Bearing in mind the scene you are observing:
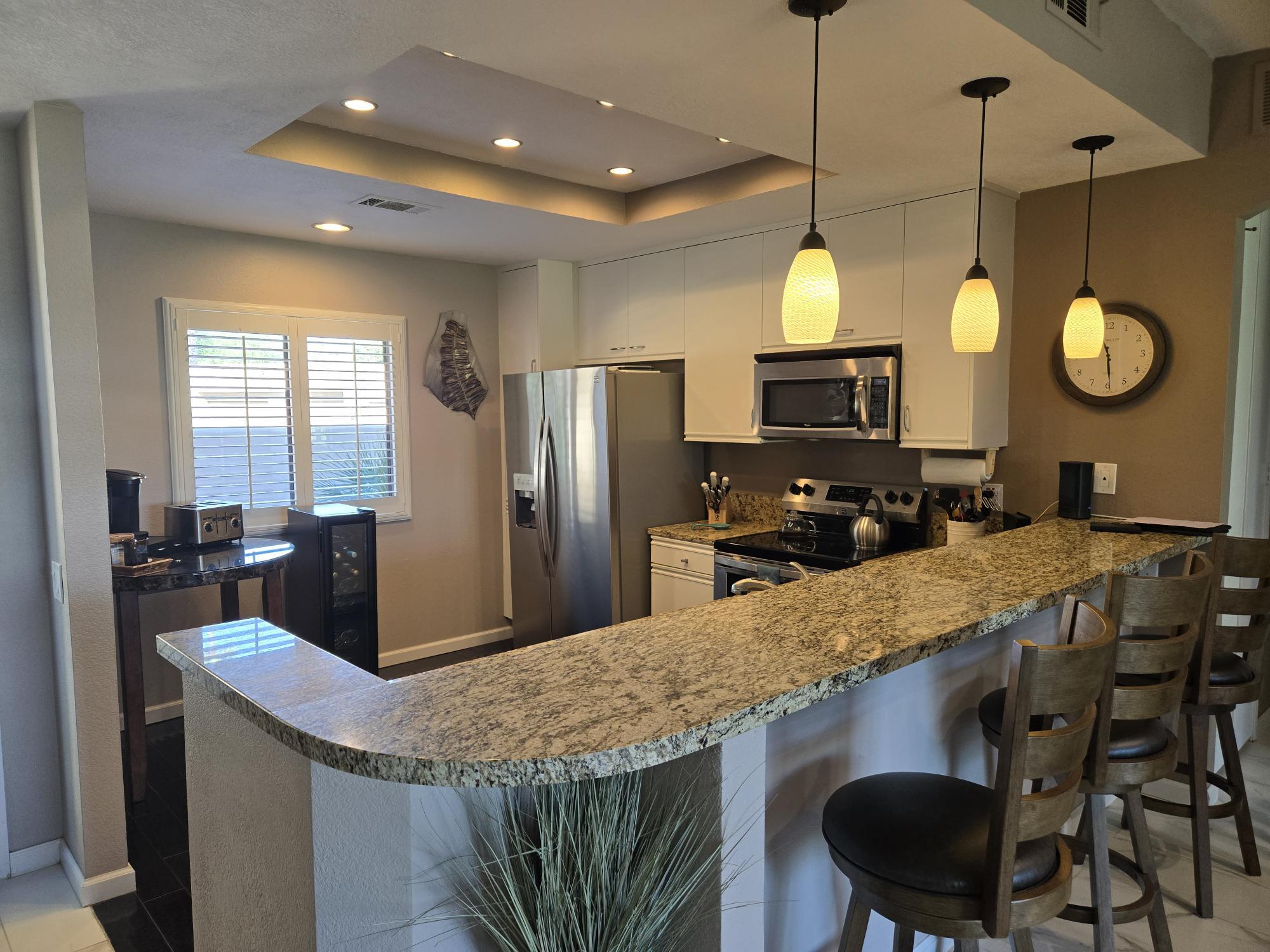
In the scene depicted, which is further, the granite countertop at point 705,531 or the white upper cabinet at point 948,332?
the granite countertop at point 705,531

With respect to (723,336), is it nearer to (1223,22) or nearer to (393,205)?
(393,205)

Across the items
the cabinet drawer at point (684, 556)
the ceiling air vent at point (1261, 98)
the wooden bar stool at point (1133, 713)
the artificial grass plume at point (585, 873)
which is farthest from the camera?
the cabinet drawer at point (684, 556)

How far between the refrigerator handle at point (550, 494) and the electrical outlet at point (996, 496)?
209cm

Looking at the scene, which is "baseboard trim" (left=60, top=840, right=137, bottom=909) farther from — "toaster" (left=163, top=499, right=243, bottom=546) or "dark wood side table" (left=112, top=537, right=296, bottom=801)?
"toaster" (left=163, top=499, right=243, bottom=546)

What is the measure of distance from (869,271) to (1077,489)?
1.19 m

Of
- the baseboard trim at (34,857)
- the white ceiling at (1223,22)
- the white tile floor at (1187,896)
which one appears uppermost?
the white ceiling at (1223,22)

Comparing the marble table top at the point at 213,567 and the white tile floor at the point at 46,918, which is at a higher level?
the marble table top at the point at 213,567

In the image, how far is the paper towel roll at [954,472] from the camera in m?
3.23

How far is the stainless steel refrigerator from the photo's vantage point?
13.1ft

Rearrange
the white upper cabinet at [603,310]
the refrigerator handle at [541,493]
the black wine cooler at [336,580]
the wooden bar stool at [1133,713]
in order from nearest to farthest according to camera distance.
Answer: the wooden bar stool at [1133,713]
the black wine cooler at [336,580]
the refrigerator handle at [541,493]
the white upper cabinet at [603,310]

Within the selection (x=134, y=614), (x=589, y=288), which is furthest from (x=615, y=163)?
(x=134, y=614)

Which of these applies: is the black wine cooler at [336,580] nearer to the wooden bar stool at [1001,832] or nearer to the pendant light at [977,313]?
the pendant light at [977,313]

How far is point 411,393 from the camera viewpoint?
4.61m

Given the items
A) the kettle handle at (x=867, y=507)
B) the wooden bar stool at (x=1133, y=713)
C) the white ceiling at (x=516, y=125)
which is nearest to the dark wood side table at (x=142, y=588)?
the white ceiling at (x=516, y=125)
